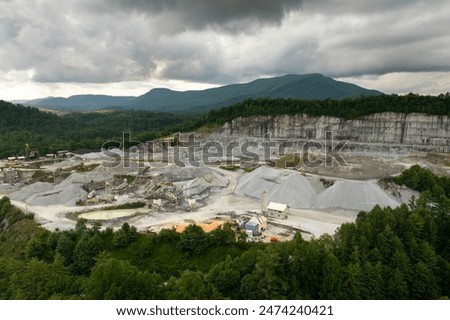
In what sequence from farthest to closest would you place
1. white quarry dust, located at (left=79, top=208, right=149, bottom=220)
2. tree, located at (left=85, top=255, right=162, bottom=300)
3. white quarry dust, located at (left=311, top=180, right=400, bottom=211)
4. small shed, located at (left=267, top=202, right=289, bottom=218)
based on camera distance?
white quarry dust, located at (left=311, top=180, right=400, bottom=211)
white quarry dust, located at (left=79, top=208, right=149, bottom=220)
small shed, located at (left=267, top=202, right=289, bottom=218)
tree, located at (left=85, top=255, right=162, bottom=300)

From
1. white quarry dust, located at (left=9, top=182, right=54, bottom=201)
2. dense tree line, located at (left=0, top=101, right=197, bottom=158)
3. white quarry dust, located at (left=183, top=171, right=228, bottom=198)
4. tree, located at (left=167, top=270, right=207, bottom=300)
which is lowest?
white quarry dust, located at (left=9, top=182, right=54, bottom=201)

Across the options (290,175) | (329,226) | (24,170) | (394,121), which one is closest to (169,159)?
(24,170)

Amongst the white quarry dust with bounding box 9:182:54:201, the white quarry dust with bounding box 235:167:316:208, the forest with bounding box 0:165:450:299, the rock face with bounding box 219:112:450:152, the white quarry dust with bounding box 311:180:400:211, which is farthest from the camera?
the rock face with bounding box 219:112:450:152

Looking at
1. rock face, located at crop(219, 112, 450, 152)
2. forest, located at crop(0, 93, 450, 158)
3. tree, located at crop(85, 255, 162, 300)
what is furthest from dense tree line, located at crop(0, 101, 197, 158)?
tree, located at crop(85, 255, 162, 300)

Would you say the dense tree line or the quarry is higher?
the dense tree line

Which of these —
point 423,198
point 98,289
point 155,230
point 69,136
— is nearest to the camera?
point 98,289

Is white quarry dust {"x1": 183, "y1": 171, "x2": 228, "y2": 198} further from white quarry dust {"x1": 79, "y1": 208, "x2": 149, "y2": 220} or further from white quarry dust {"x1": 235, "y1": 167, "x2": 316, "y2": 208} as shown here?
white quarry dust {"x1": 79, "y1": 208, "x2": 149, "y2": 220}

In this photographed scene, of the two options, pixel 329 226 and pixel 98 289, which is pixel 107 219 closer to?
pixel 98 289
